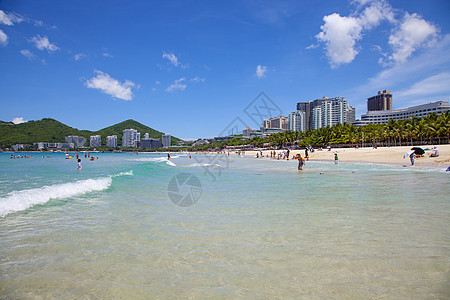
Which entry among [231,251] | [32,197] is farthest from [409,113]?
[32,197]

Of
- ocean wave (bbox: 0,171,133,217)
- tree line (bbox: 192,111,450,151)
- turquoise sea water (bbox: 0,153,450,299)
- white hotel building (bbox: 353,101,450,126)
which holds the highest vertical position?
white hotel building (bbox: 353,101,450,126)

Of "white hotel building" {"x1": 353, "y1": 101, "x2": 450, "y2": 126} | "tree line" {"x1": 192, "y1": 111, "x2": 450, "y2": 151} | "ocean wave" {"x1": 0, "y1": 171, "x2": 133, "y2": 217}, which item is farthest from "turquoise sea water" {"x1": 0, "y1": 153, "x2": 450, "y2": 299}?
"white hotel building" {"x1": 353, "y1": 101, "x2": 450, "y2": 126}

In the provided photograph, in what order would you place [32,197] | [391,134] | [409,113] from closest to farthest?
[32,197], [391,134], [409,113]

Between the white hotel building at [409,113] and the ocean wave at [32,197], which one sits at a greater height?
the white hotel building at [409,113]

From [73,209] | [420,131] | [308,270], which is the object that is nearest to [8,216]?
[73,209]

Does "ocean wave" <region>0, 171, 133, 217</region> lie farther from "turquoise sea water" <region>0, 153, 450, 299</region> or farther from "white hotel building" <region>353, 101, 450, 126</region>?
"white hotel building" <region>353, 101, 450, 126</region>

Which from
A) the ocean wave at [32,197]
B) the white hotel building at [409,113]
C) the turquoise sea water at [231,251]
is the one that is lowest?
the ocean wave at [32,197]

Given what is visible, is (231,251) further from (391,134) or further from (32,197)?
(391,134)

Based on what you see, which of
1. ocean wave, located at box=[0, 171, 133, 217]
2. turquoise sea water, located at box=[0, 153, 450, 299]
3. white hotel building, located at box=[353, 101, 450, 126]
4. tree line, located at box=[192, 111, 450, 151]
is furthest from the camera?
white hotel building, located at box=[353, 101, 450, 126]

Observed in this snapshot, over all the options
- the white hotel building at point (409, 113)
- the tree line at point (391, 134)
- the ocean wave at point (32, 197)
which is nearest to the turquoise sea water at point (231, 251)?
the ocean wave at point (32, 197)

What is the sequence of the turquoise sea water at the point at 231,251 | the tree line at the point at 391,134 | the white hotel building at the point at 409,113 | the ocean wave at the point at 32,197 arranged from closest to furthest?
the turquoise sea water at the point at 231,251
the ocean wave at the point at 32,197
the tree line at the point at 391,134
the white hotel building at the point at 409,113

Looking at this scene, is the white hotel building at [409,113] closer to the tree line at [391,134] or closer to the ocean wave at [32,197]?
the tree line at [391,134]

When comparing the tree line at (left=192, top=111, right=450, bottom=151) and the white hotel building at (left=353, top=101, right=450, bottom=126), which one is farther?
the white hotel building at (left=353, top=101, right=450, bottom=126)

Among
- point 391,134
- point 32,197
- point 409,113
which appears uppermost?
point 409,113
